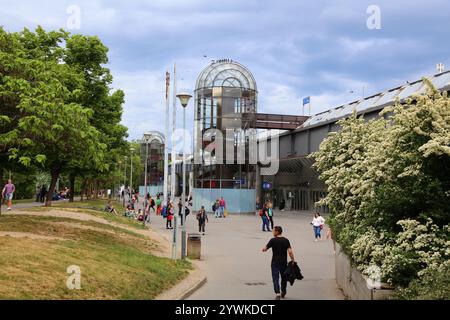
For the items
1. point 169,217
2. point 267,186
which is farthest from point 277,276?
point 267,186

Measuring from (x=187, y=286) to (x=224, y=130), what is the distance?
124 ft

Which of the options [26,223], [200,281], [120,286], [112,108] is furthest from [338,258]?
[112,108]

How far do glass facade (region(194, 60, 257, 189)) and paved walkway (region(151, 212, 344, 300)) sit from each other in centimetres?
2270

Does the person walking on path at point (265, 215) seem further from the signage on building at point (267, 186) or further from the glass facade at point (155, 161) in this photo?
the glass facade at point (155, 161)

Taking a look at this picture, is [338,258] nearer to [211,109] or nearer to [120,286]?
[120,286]

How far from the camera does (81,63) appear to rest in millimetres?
33438

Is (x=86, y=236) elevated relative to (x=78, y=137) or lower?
lower

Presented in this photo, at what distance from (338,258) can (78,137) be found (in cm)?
942

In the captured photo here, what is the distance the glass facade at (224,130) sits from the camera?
49.1 metres

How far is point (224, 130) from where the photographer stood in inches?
1929

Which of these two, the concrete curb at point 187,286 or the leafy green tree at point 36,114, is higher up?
the leafy green tree at point 36,114

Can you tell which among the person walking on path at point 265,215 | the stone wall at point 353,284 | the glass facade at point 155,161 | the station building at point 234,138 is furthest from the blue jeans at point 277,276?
the glass facade at point 155,161

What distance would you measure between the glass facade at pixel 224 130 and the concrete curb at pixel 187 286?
113 feet
